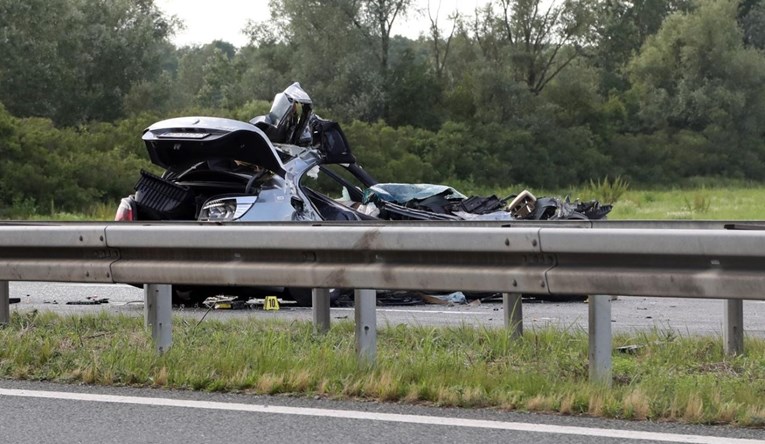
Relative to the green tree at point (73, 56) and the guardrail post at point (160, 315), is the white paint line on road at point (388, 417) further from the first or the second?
the green tree at point (73, 56)

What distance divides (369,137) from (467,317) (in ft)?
135

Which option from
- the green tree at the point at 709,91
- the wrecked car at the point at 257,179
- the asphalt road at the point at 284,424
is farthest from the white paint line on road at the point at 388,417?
the green tree at the point at 709,91

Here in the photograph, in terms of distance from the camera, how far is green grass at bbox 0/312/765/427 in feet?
17.9

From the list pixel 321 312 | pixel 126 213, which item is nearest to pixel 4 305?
pixel 321 312

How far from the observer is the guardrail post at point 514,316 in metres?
7.07

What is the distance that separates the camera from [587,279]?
5.69 meters

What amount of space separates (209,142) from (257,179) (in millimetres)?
552

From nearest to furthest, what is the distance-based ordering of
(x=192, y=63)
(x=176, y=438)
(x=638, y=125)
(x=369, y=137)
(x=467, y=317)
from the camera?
(x=176, y=438) < (x=467, y=317) < (x=369, y=137) < (x=638, y=125) < (x=192, y=63)

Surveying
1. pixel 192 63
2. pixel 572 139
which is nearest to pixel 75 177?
pixel 572 139

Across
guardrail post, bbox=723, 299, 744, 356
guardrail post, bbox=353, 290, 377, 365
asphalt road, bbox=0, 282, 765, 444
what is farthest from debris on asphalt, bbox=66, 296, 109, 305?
guardrail post, bbox=723, 299, 744, 356

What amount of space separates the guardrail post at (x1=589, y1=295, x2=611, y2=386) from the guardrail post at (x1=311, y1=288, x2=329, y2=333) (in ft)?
7.01

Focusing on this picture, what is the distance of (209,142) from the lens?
10.0m

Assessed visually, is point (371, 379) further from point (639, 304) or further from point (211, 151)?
point (639, 304)

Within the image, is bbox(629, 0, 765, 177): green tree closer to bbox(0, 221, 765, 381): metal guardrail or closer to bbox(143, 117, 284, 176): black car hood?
bbox(143, 117, 284, 176): black car hood
